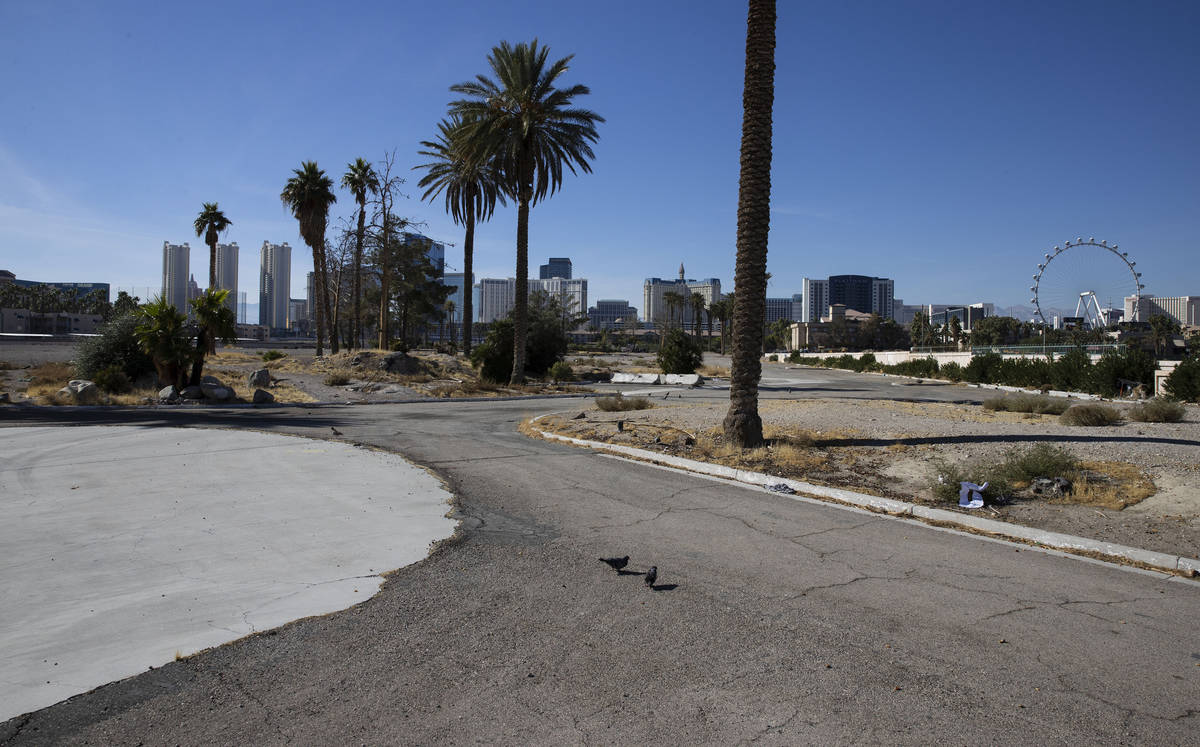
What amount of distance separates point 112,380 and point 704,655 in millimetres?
25821

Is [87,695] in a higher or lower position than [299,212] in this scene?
lower

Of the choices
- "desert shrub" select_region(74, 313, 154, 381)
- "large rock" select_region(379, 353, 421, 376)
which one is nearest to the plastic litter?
"desert shrub" select_region(74, 313, 154, 381)

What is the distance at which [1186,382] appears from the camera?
24453 millimetres

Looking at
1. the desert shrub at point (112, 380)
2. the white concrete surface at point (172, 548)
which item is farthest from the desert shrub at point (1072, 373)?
the desert shrub at point (112, 380)

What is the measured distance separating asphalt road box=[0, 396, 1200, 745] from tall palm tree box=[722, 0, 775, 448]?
222 inches

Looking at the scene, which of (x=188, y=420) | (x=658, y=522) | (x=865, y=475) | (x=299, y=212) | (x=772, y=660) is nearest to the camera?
(x=772, y=660)

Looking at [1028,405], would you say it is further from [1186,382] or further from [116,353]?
[116,353]

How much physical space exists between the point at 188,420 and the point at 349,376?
15.8 metres

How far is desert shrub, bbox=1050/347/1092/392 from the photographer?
32469 millimetres

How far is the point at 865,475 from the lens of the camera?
1084cm

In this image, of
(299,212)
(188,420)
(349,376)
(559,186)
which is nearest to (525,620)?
(188,420)

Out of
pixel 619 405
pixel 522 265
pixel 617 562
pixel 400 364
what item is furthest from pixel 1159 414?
pixel 400 364

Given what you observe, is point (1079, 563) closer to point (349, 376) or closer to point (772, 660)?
point (772, 660)

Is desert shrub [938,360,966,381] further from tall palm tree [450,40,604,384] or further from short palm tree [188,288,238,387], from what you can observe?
short palm tree [188,288,238,387]
